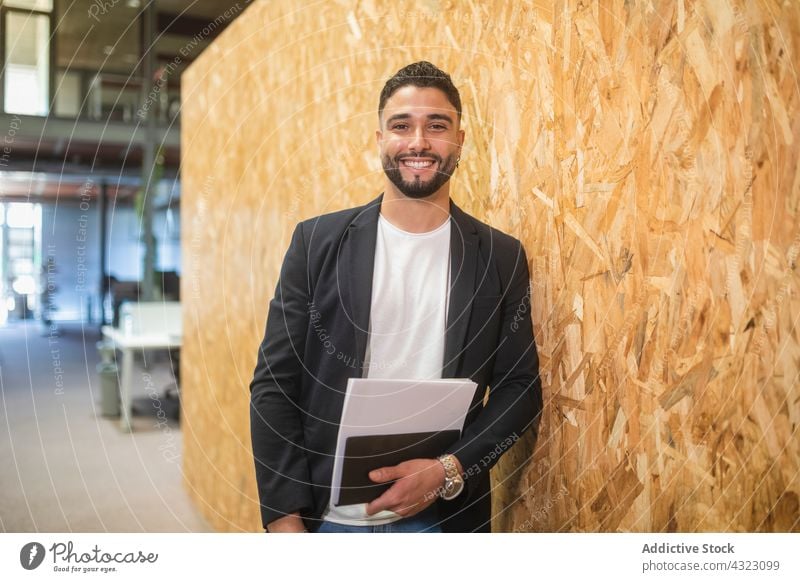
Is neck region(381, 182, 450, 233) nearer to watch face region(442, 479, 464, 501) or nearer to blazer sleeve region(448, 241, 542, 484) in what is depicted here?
blazer sleeve region(448, 241, 542, 484)

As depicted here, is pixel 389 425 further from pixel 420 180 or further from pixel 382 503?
pixel 420 180

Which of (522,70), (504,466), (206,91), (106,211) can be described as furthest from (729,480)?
(206,91)

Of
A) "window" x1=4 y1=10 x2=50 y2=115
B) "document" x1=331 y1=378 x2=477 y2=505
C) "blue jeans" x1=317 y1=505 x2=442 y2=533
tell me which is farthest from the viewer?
"window" x1=4 y1=10 x2=50 y2=115

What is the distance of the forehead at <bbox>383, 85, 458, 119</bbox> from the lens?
1.21 m

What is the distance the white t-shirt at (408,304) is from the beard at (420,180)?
0.07 m

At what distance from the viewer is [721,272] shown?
1.06 meters

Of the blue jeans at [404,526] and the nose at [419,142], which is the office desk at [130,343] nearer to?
the blue jeans at [404,526]

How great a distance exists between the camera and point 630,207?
112 centimetres

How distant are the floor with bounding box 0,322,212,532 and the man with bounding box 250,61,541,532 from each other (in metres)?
0.36

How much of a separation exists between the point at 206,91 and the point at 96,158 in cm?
50

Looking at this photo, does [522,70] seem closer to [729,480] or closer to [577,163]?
[577,163]

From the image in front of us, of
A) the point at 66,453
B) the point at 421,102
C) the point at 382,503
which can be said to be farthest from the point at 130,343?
the point at 421,102

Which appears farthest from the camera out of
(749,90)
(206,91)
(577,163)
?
(206,91)

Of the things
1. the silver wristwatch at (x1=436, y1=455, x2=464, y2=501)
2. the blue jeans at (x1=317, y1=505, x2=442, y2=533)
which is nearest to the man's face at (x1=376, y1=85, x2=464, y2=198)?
the silver wristwatch at (x1=436, y1=455, x2=464, y2=501)
